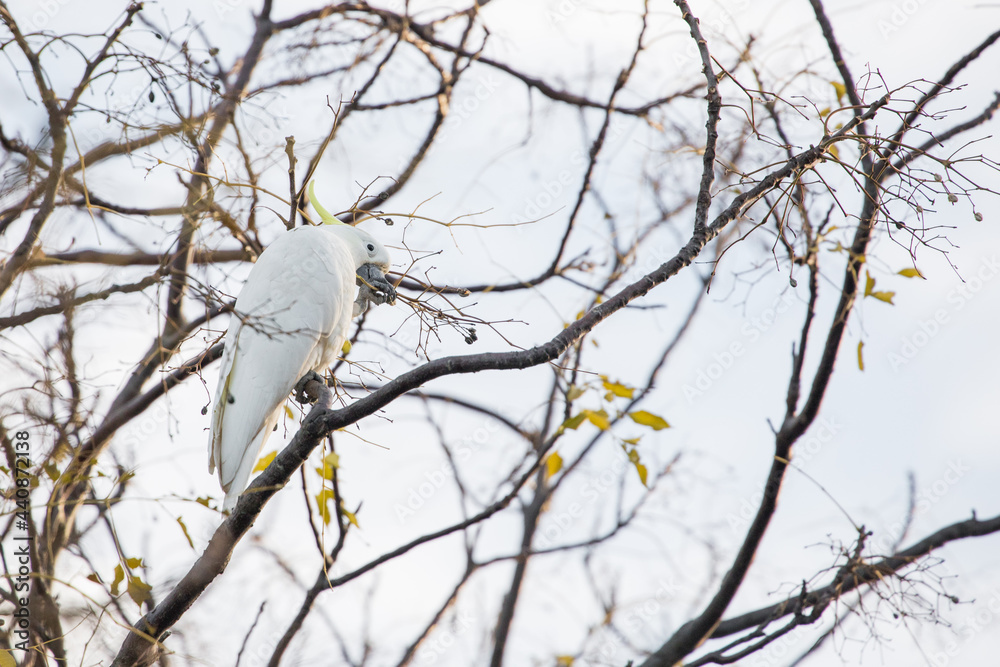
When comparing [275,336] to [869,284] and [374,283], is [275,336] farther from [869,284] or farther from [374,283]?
[869,284]

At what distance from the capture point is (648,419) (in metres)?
2.86

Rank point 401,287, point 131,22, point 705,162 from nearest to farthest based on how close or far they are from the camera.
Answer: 1. point 705,162
2. point 131,22
3. point 401,287

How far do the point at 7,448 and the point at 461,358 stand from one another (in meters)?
1.73

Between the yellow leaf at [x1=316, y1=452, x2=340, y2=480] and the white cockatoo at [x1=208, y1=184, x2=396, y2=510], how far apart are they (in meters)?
0.26

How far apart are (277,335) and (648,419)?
1.42 meters

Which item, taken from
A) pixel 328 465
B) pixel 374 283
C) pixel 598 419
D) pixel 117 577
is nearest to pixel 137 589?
pixel 117 577

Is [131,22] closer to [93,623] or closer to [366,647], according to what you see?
[93,623]

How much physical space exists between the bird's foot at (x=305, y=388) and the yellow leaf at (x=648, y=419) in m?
1.21

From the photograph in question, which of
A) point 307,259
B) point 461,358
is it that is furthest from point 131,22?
point 461,358

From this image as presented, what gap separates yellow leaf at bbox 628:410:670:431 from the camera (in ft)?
9.33

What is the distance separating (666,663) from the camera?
344 centimetres

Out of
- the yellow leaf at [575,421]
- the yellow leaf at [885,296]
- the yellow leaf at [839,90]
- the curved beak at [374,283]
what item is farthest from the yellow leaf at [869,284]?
the curved beak at [374,283]

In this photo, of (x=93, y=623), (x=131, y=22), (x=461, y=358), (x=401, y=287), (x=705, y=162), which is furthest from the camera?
(x=401, y=287)

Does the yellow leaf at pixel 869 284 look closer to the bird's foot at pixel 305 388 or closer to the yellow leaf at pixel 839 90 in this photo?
the yellow leaf at pixel 839 90
